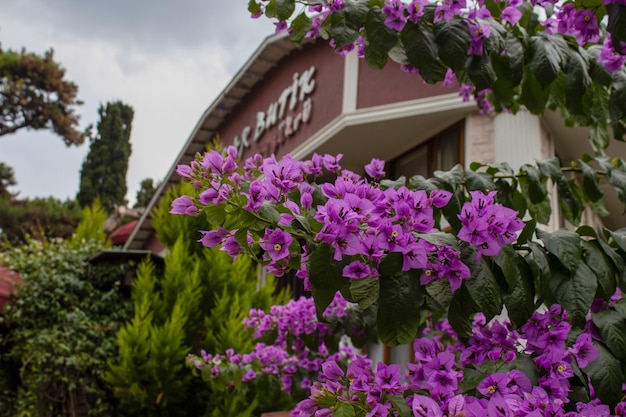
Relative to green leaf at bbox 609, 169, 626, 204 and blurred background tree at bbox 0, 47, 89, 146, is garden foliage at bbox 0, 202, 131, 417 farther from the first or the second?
blurred background tree at bbox 0, 47, 89, 146

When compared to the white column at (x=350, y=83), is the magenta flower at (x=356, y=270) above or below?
below

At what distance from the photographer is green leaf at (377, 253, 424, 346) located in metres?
1.25

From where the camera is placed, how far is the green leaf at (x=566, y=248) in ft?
4.82

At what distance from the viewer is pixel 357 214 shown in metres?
1.21

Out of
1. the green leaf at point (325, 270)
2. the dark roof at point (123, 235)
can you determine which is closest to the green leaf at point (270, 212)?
the green leaf at point (325, 270)

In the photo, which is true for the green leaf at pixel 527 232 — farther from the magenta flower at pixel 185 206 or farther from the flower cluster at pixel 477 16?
the magenta flower at pixel 185 206

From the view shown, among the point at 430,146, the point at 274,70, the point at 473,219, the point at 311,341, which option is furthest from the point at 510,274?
the point at 274,70

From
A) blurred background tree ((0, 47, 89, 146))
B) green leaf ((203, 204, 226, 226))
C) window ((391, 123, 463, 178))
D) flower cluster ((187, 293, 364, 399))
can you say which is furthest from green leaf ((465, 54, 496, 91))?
blurred background tree ((0, 47, 89, 146))

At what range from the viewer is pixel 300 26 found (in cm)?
188

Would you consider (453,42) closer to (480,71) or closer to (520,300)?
(480,71)

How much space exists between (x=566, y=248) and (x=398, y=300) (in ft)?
1.79

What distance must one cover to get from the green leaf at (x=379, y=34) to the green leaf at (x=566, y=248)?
71 centimetres

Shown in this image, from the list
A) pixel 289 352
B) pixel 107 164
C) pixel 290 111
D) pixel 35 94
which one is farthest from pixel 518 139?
pixel 107 164

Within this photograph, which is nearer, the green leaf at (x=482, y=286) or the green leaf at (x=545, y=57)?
the green leaf at (x=482, y=286)
